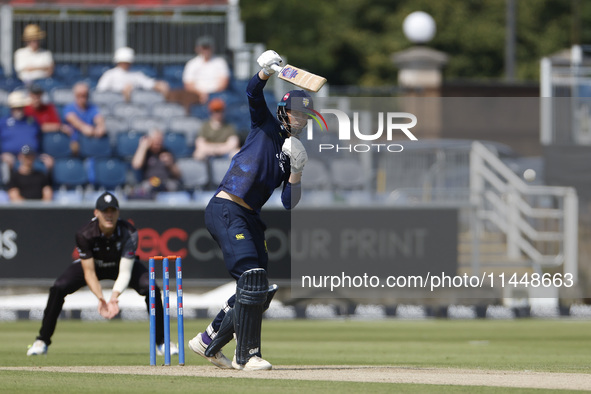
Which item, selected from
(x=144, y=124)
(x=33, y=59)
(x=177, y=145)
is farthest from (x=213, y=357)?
(x=33, y=59)

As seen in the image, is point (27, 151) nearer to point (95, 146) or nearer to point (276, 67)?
point (95, 146)

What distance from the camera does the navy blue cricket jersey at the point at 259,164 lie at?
820cm

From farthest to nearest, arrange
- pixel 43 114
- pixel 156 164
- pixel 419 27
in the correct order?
pixel 419 27 → pixel 43 114 → pixel 156 164

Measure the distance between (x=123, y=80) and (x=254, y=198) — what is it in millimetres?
11447

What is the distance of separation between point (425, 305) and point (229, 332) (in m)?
8.17

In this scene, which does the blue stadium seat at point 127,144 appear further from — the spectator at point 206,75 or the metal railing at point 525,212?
the metal railing at point 525,212

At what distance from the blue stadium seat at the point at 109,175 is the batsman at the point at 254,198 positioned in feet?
29.8

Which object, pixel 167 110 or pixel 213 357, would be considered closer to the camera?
pixel 213 357

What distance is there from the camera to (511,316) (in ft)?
52.3

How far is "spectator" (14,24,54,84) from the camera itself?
19391 millimetres

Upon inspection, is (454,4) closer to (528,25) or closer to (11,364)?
(528,25)

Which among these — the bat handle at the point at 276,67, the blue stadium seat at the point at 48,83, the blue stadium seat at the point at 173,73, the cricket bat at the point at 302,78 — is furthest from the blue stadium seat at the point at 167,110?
the cricket bat at the point at 302,78

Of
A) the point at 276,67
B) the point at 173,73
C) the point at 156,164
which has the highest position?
the point at 173,73

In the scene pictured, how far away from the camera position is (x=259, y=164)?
27.0 feet
